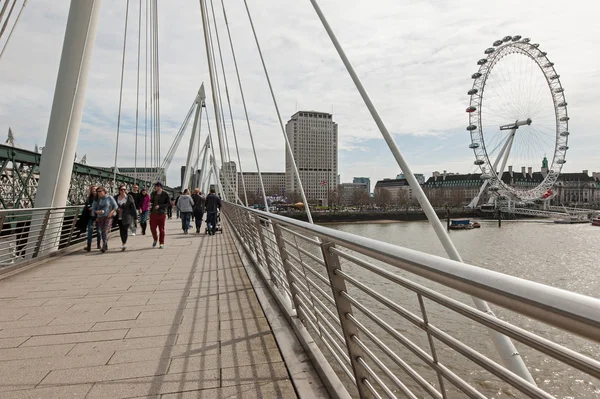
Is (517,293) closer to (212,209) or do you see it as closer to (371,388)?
(371,388)

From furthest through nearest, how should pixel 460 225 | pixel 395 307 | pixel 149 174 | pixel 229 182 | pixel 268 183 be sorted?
pixel 268 183 < pixel 149 174 < pixel 460 225 < pixel 229 182 < pixel 395 307

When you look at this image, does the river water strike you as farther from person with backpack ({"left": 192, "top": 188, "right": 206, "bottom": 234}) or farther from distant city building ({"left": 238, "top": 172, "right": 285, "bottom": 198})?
distant city building ({"left": 238, "top": 172, "right": 285, "bottom": 198})

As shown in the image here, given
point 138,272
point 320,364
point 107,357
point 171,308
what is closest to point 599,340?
point 320,364

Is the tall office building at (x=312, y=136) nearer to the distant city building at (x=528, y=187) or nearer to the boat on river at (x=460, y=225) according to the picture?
the boat on river at (x=460, y=225)

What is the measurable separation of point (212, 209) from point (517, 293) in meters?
12.3

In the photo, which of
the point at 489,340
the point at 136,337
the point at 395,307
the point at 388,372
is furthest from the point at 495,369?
the point at 489,340

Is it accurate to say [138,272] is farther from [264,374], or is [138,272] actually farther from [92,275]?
[264,374]

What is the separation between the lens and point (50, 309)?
4.18m

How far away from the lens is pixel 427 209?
4078 mm

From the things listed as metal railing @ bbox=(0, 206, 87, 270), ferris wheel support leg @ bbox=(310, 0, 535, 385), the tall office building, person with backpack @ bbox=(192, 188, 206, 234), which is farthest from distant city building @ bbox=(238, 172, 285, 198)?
ferris wheel support leg @ bbox=(310, 0, 535, 385)

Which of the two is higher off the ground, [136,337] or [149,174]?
[149,174]

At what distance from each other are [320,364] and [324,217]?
64751mm

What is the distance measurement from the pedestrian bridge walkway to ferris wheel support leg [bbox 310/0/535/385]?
4.48ft

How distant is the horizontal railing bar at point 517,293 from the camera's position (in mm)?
751
